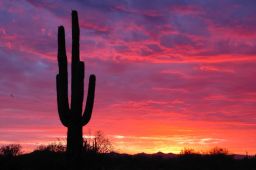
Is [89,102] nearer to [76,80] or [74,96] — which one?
[74,96]

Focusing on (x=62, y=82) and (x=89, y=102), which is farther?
(x=89, y=102)

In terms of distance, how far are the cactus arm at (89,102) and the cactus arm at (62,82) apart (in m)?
0.83

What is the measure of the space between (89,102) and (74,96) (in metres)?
0.74

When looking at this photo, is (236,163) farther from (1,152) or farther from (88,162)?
(1,152)

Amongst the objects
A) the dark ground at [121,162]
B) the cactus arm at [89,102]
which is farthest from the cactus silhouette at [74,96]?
the dark ground at [121,162]

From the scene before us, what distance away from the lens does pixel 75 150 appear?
870 inches

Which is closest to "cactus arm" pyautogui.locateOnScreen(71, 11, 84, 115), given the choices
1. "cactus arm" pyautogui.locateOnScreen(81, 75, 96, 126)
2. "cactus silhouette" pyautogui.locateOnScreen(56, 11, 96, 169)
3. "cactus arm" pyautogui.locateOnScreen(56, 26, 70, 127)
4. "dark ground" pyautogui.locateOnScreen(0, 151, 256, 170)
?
"cactus silhouette" pyautogui.locateOnScreen(56, 11, 96, 169)

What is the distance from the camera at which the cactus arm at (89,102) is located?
2233 centimetres

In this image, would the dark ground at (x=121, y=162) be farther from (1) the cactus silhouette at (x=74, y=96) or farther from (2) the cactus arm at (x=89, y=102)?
(2) the cactus arm at (x=89, y=102)

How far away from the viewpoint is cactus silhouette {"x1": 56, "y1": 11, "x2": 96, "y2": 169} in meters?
21.6

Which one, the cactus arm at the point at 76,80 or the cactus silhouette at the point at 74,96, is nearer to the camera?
the cactus silhouette at the point at 74,96

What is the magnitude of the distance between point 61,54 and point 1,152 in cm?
1207

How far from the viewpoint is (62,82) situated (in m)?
21.5

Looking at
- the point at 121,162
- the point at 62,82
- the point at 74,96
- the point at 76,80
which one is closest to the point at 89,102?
the point at 74,96
